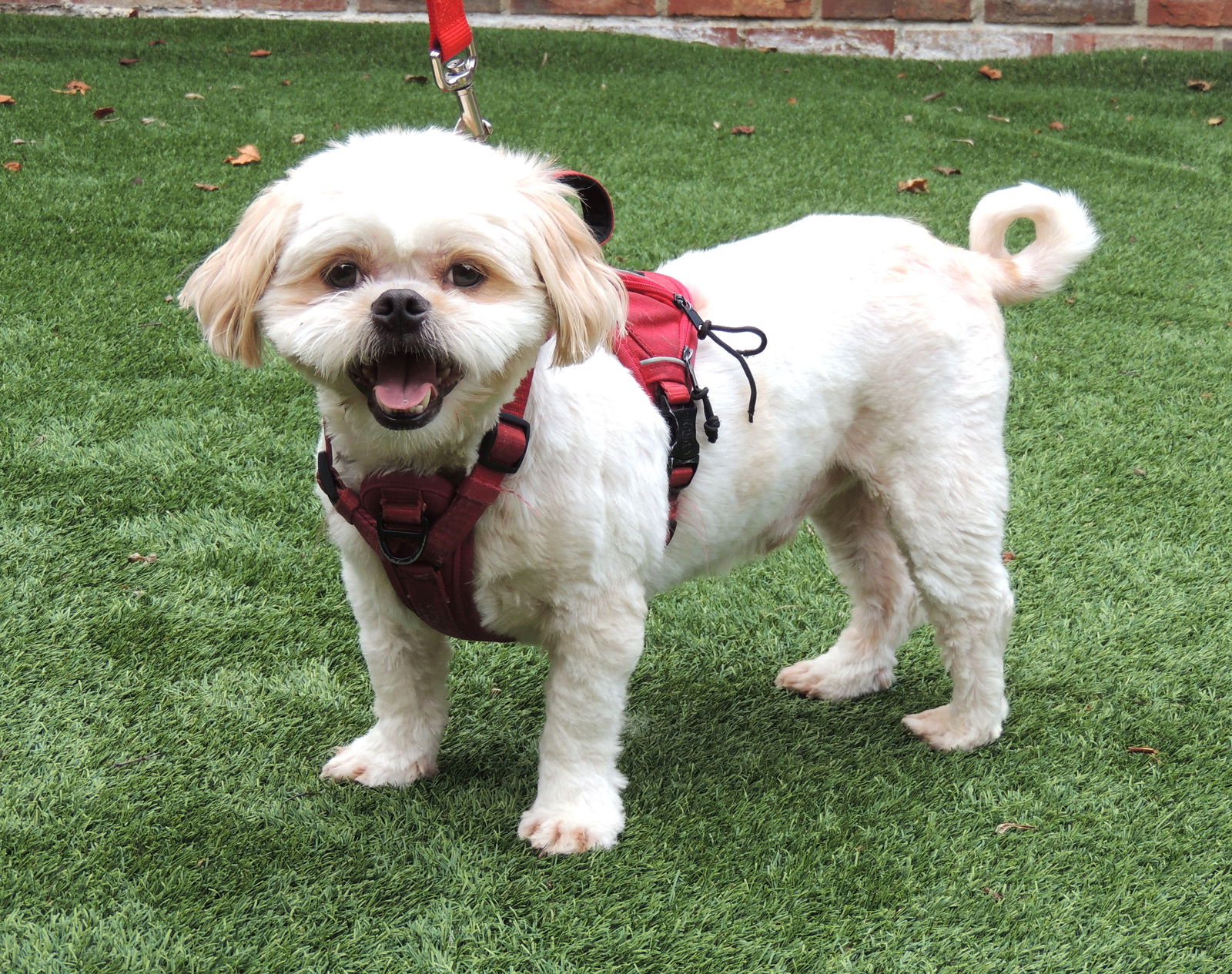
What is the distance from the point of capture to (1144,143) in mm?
7918

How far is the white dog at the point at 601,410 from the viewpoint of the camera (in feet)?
6.37

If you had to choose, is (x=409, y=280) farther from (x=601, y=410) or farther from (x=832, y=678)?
(x=832, y=678)

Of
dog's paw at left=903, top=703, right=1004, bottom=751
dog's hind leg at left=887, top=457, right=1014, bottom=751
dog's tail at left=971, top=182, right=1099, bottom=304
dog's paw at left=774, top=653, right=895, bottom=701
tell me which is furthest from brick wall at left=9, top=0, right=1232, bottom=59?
dog's paw at left=903, top=703, right=1004, bottom=751

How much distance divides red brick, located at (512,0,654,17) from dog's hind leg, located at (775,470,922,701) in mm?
7181

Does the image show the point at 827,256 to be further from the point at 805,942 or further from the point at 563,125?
the point at 563,125

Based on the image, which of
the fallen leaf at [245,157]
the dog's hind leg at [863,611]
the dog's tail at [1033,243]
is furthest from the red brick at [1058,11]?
the dog's hind leg at [863,611]

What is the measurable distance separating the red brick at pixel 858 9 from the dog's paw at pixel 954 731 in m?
7.67

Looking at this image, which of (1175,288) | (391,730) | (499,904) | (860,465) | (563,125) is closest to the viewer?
(499,904)

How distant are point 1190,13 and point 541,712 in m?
8.97

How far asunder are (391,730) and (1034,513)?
2.34m

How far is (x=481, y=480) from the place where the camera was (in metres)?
2.15

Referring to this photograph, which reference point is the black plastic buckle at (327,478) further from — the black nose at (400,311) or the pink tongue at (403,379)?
the black nose at (400,311)

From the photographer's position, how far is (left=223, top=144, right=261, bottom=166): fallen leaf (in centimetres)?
638

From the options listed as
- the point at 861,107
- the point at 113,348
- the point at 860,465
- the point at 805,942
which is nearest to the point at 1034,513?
the point at 860,465
